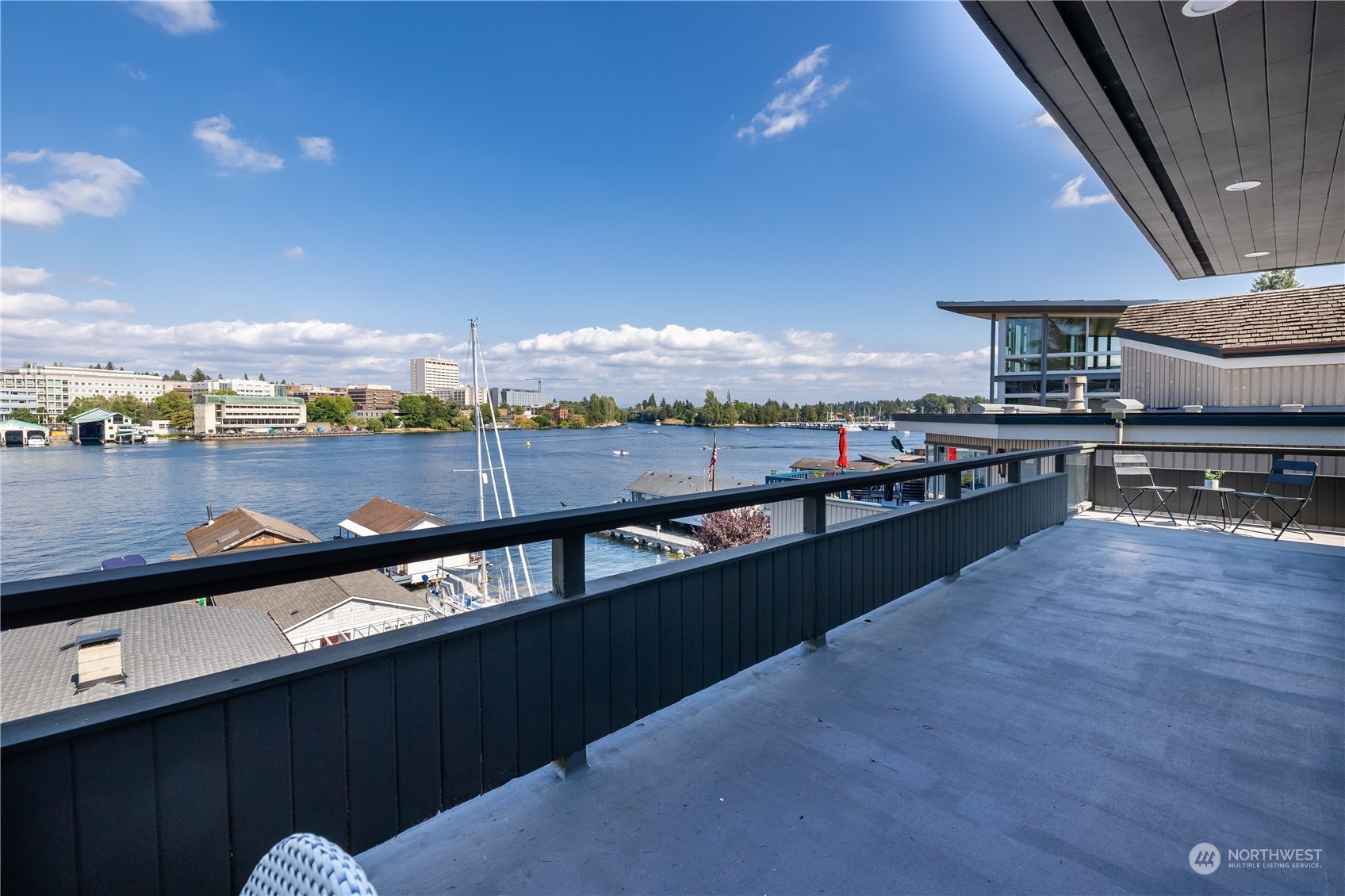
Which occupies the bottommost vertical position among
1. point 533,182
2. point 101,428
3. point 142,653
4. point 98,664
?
point 142,653

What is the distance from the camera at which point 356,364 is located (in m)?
55.2

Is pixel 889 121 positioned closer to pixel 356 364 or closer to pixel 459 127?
pixel 459 127

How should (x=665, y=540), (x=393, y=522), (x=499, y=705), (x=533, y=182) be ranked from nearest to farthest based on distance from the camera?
(x=499, y=705)
(x=393, y=522)
(x=665, y=540)
(x=533, y=182)

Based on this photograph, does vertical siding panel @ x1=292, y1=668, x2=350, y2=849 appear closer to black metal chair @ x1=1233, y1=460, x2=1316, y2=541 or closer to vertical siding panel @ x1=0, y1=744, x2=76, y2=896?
vertical siding panel @ x1=0, y1=744, x2=76, y2=896

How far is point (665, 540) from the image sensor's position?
1094 inches

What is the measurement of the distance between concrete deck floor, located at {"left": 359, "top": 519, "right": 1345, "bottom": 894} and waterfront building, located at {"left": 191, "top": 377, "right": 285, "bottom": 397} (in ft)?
223

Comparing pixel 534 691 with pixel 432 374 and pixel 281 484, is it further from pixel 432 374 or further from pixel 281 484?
pixel 432 374

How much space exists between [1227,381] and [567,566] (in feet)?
35.2

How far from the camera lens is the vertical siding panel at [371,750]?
1.39m

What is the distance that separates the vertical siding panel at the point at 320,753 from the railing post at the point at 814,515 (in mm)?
2030

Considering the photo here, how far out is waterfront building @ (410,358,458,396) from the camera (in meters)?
55.8

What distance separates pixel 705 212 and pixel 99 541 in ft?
103

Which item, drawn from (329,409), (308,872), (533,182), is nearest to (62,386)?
(329,409)

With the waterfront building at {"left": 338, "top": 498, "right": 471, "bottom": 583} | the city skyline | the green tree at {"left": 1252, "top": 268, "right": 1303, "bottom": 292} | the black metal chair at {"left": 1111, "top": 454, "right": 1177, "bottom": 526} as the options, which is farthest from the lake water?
the green tree at {"left": 1252, "top": 268, "right": 1303, "bottom": 292}
